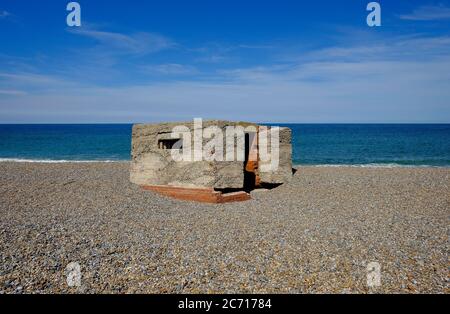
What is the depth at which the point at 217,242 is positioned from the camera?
710 centimetres

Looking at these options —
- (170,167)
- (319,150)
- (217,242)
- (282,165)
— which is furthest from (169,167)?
(319,150)

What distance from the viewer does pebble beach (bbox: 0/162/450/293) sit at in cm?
546

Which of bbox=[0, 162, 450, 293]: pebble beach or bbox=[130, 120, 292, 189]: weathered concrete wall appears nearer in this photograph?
bbox=[0, 162, 450, 293]: pebble beach

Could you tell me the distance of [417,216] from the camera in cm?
954

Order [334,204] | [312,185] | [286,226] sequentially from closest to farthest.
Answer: [286,226] < [334,204] < [312,185]

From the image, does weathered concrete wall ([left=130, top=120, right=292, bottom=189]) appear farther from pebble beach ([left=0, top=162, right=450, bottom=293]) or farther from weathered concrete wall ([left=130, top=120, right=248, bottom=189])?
pebble beach ([left=0, top=162, right=450, bottom=293])

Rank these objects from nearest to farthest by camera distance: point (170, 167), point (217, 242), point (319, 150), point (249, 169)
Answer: point (217, 242) < point (170, 167) < point (249, 169) < point (319, 150)

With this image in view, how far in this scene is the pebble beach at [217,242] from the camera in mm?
5465

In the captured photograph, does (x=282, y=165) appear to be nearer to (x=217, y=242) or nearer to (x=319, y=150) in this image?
(x=217, y=242)

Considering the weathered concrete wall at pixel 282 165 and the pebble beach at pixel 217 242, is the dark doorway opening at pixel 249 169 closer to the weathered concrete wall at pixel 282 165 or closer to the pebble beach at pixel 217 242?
the weathered concrete wall at pixel 282 165

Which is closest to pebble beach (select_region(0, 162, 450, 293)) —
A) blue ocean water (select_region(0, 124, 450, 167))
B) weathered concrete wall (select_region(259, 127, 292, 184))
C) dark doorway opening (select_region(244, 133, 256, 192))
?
weathered concrete wall (select_region(259, 127, 292, 184))
